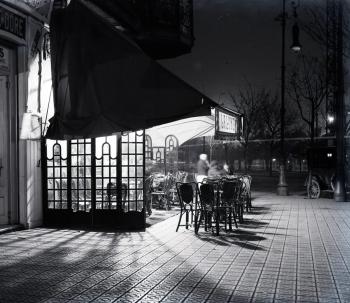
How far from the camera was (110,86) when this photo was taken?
19.2ft

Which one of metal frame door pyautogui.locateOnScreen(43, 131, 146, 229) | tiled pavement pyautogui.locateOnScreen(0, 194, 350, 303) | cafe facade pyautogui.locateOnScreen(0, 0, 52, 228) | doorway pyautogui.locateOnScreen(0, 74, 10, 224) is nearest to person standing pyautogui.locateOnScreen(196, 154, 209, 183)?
tiled pavement pyautogui.locateOnScreen(0, 194, 350, 303)

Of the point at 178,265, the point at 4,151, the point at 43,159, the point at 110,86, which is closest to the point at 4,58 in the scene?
the point at 4,151

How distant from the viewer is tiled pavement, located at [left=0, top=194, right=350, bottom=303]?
5.48 meters

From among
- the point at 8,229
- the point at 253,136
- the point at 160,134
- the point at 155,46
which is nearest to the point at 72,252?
the point at 8,229

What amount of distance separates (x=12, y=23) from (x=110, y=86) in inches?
→ 202

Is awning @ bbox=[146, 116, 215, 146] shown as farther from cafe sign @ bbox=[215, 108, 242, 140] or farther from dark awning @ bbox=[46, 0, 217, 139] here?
dark awning @ bbox=[46, 0, 217, 139]

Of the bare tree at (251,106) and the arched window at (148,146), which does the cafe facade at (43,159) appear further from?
the bare tree at (251,106)

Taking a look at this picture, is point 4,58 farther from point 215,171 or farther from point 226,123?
point 215,171

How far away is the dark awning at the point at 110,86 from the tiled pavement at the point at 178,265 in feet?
6.64

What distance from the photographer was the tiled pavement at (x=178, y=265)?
548 centimetres

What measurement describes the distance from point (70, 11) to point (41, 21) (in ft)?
15.4

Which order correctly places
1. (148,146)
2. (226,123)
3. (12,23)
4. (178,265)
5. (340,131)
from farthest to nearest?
1. (340,131)
2. (148,146)
3. (226,123)
4. (12,23)
5. (178,265)

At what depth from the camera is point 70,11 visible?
257 inches

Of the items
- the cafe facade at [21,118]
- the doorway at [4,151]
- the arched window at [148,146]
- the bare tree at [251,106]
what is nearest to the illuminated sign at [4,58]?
the cafe facade at [21,118]
